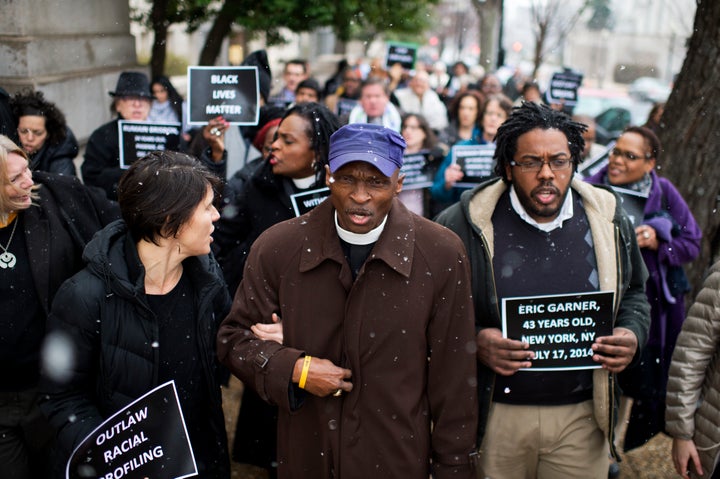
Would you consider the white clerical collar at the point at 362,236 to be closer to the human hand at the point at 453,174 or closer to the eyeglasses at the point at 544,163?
the eyeglasses at the point at 544,163

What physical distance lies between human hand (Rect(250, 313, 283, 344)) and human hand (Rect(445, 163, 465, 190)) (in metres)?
3.15

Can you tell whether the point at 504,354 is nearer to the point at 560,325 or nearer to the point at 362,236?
the point at 560,325

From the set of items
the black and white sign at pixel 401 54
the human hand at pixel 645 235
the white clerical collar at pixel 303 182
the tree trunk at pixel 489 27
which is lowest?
the human hand at pixel 645 235

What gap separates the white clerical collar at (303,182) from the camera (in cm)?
439

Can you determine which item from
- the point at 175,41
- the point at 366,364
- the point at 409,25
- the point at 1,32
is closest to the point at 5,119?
the point at 1,32

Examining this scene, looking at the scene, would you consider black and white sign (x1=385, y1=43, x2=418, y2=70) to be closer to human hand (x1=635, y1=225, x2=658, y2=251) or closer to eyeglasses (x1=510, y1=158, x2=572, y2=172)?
human hand (x1=635, y1=225, x2=658, y2=251)

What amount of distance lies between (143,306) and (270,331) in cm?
50

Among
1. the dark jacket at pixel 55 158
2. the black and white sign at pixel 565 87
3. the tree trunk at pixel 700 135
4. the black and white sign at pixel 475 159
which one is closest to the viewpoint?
the dark jacket at pixel 55 158

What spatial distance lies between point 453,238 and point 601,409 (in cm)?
108

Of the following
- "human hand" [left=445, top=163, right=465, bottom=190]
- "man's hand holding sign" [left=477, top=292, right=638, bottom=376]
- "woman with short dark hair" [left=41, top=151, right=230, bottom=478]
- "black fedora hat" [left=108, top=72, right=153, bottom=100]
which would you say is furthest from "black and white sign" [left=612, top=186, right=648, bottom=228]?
"black fedora hat" [left=108, top=72, right=153, bottom=100]

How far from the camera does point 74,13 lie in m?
7.66

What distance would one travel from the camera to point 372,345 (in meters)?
2.73

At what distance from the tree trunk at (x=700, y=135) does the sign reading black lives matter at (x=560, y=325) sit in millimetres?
3533

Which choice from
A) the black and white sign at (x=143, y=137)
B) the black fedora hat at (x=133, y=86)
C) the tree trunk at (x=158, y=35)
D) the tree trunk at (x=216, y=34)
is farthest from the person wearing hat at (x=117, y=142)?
the tree trunk at (x=216, y=34)
